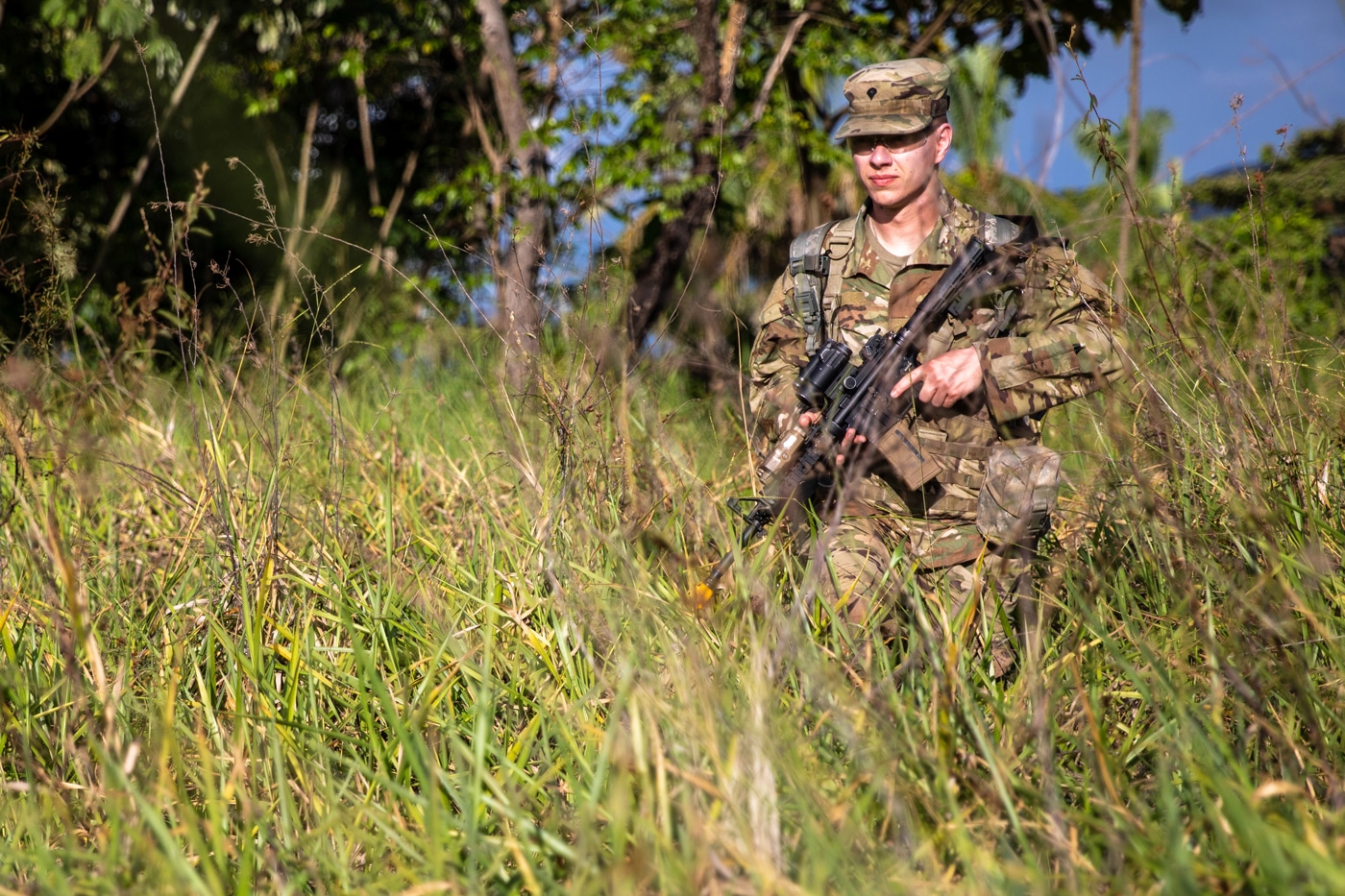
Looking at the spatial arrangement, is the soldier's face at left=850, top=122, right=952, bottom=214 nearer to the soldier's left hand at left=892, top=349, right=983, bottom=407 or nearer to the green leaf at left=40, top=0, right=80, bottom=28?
the soldier's left hand at left=892, top=349, right=983, bottom=407

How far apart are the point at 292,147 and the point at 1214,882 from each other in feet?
31.5

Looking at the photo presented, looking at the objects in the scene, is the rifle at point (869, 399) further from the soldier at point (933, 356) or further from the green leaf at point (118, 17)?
the green leaf at point (118, 17)

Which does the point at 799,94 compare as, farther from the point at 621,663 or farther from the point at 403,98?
the point at 621,663

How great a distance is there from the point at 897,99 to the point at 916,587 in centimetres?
120

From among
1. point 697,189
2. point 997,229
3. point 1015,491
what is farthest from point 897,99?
point 697,189

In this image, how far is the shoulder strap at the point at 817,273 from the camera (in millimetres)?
2709

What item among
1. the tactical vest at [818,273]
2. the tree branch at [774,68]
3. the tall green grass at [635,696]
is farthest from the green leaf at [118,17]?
the tactical vest at [818,273]

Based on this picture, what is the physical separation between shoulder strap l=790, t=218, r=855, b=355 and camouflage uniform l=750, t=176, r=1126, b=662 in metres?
0.01

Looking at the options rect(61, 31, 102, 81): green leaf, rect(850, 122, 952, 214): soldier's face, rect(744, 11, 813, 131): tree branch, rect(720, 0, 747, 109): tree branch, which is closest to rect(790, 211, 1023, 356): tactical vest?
rect(850, 122, 952, 214): soldier's face

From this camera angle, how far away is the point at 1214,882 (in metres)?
1.37

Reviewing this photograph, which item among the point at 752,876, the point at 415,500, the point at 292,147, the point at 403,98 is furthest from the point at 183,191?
the point at 752,876

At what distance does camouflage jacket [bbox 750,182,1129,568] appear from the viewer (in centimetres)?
245

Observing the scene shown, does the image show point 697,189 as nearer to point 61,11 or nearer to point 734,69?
point 734,69

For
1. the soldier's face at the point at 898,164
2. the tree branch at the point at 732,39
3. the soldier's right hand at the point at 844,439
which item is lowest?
the soldier's right hand at the point at 844,439
